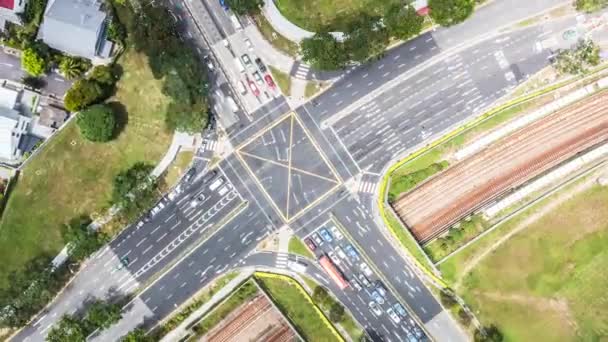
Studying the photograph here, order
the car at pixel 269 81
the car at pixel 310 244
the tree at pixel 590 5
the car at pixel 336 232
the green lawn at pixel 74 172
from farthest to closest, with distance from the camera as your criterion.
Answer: the car at pixel 269 81, the car at pixel 336 232, the car at pixel 310 244, the tree at pixel 590 5, the green lawn at pixel 74 172

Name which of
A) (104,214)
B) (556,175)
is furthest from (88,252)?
(556,175)

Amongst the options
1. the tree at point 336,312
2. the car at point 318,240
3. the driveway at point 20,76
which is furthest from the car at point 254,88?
the tree at point 336,312

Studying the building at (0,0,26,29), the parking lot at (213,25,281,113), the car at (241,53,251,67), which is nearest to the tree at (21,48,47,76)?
the building at (0,0,26,29)

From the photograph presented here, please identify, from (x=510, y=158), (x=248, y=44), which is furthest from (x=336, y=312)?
(x=248, y=44)

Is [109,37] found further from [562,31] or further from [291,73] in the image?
[562,31]

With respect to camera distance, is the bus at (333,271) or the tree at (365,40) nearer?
the tree at (365,40)

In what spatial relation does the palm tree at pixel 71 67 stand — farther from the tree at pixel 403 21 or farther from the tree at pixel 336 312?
the tree at pixel 336 312

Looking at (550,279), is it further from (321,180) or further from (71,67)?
(71,67)

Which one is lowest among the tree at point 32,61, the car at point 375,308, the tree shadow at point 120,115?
the car at point 375,308
